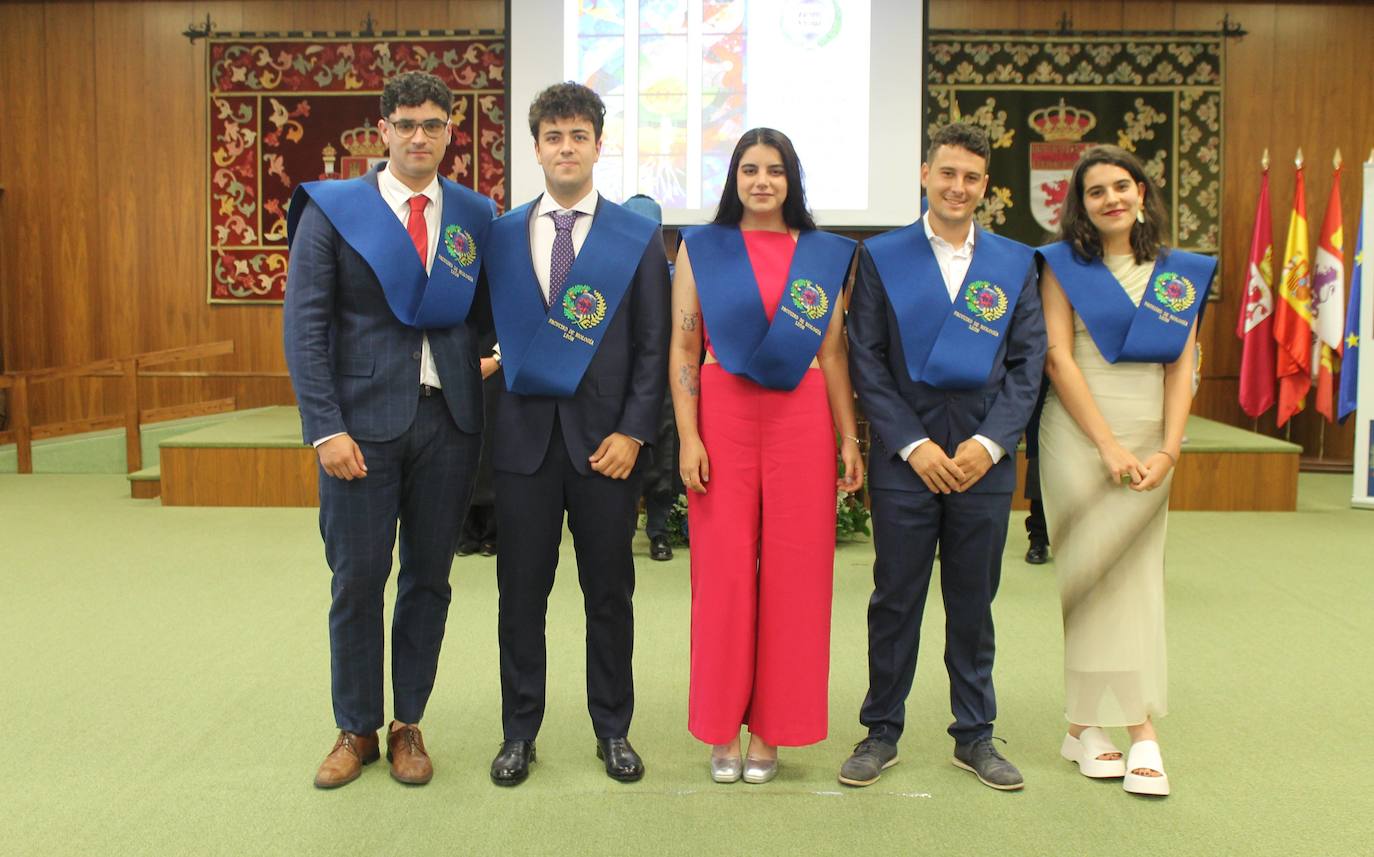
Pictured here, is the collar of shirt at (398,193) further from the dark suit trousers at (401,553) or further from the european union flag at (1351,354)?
the european union flag at (1351,354)

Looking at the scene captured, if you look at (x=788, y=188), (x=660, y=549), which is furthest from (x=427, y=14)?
(x=788, y=188)

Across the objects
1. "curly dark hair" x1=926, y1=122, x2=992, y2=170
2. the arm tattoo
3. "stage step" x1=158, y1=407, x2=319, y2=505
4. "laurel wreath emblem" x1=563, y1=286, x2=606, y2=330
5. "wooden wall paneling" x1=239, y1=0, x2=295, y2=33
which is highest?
"wooden wall paneling" x1=239, y1=0, x2=295, y2=33

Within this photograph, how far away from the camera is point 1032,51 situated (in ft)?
25.5

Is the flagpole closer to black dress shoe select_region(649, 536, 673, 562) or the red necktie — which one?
black dress shoe select_region(649, 536, 673, 562)

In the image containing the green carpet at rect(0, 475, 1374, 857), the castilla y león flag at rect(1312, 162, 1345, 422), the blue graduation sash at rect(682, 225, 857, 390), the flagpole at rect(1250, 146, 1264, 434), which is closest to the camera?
the green carpet at rect(0, 475, 1374, 857)

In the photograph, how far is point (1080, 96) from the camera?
7.79 m

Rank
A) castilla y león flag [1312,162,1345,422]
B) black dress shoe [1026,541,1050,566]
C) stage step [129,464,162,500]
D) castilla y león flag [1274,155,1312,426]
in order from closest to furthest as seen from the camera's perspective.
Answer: black dress shoe [1026,541,1050,566], stage step [129,464,162,500], castilla y león flag [1312,162,1345,422], castilla y león flag [1274,155,1312,426]

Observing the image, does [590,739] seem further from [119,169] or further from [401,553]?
[119,169]

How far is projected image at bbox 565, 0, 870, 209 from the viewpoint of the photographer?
6281mm

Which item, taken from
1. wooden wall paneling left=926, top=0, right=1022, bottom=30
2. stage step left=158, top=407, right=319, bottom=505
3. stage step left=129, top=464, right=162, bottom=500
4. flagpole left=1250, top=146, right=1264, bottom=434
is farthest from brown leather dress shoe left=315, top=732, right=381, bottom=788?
wooden wall paneling left=926, top=0, right=1022, bottom=30

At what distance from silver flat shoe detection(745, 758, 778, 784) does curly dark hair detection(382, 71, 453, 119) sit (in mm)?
1501

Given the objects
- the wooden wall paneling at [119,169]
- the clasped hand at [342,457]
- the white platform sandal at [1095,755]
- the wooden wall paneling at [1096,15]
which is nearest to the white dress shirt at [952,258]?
the white platform sandal at [1095,755]

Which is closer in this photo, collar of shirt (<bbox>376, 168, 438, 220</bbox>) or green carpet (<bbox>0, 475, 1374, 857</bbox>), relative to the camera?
green carpet (<bbox>0, 475, 1374, 857</bbox>)

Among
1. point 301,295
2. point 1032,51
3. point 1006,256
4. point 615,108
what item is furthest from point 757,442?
point 1032,51
